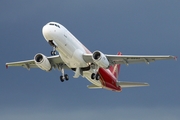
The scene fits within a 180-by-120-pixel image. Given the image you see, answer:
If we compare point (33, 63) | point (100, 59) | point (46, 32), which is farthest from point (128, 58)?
point (33, 63)

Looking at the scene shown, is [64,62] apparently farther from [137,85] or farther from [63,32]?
[137,85]

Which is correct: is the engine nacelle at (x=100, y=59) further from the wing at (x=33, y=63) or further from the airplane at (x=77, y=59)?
the wing at (x=33, y=63)

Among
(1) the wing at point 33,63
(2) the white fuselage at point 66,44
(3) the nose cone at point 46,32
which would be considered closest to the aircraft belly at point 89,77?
(2) the white fuselage at point 66,44

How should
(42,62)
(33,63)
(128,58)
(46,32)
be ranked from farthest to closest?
(33,63)
(42,62)
(128,58)
(46,32)

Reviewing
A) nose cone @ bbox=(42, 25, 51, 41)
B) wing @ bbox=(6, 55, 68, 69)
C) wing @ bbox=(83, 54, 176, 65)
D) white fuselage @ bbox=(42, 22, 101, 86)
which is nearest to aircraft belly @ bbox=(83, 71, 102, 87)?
white fuselage @ bbox=(42, 22, 101, 86)

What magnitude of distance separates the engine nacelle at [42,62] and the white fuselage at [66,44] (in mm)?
3130

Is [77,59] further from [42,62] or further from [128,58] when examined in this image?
[128,58]

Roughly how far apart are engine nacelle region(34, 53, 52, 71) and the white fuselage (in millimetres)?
3130

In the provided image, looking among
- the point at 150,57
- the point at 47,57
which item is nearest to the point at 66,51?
the point at 47,57

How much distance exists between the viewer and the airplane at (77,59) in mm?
63522

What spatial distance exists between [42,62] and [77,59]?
495cm

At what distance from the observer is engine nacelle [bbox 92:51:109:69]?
65819mm

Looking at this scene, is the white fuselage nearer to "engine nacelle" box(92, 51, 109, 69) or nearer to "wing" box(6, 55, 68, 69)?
"engine nacelle" box(92, 51, 109, 69)

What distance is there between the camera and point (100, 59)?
216 feet
